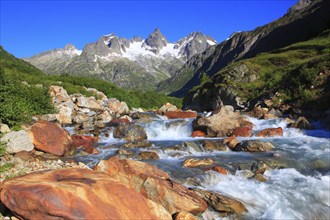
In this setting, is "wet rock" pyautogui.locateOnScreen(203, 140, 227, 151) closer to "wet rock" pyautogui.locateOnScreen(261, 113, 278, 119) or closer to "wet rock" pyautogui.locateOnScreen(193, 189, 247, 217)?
"wet rock" pyautogui.locateOnScreen(193, 189, 247, 217)

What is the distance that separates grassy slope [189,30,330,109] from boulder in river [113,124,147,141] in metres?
18.1

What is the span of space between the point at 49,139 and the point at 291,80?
3164 cm

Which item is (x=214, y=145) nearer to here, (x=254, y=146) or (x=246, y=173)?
(x=254, y=146)

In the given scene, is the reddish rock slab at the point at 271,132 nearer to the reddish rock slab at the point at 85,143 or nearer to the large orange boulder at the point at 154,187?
the reddish rock slab at the point at 85,143

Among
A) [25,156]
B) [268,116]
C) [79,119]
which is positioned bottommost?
[25,156]

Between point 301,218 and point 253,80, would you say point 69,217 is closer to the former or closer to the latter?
point 301,218

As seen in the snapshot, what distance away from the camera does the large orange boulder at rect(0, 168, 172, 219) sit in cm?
920

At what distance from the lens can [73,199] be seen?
9414 mm

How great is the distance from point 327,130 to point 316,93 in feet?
31.4

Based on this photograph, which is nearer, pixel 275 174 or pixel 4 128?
pixel 275 174

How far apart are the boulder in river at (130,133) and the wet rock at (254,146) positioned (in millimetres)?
9927

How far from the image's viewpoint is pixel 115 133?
30328 millimetres

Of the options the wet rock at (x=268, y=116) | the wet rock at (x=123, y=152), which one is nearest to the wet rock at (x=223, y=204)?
the wet rock at (x=123, y=152)

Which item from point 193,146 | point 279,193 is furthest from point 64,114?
point 279,193
